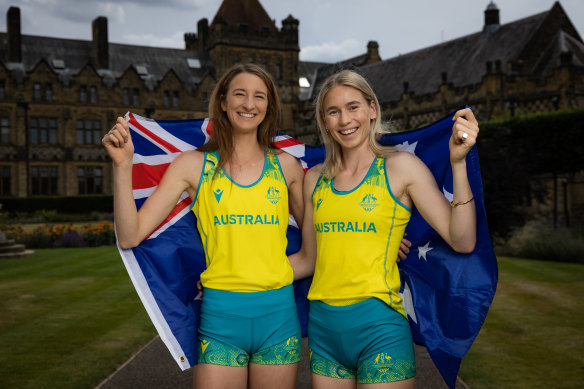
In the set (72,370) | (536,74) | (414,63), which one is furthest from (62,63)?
(72,370)

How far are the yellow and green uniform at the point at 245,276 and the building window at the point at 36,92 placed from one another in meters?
42.3

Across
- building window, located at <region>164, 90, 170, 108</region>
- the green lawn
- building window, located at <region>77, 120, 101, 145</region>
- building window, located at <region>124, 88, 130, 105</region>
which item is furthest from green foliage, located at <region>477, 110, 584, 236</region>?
building window, located at <region>77, 120, 101, 145</region>

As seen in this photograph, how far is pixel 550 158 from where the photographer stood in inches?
838

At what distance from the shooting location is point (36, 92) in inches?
1607

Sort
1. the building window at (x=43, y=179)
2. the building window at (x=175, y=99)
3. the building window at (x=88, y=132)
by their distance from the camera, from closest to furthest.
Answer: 1. the building window at (x=43, y=179)
2. the building window at (x=88, y=132)
3. the building window at (x=175, y=99)

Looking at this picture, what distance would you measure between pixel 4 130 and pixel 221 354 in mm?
42304

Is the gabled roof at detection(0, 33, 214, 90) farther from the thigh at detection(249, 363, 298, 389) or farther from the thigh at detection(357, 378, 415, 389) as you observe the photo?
the thigh at detection(357, 378, 415, 389)

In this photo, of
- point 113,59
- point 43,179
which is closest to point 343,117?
point 43,179

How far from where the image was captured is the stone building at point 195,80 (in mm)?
32656

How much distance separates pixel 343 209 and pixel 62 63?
4485 centimetres

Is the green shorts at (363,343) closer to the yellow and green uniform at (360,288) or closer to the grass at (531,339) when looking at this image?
the yellow and green uniform at (360,288)

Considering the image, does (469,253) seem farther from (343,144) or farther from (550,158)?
(550,158)

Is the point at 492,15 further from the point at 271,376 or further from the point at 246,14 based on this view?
the point at 271,376

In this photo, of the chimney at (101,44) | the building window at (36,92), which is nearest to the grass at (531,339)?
the building window at (36,92)
